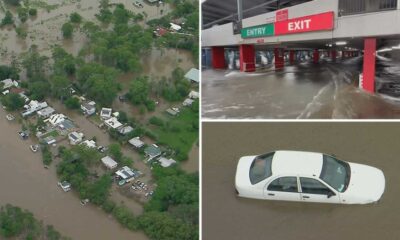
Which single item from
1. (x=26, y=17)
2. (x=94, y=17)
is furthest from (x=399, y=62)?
(x=26, y=17)

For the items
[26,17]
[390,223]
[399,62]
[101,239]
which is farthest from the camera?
[26,17]

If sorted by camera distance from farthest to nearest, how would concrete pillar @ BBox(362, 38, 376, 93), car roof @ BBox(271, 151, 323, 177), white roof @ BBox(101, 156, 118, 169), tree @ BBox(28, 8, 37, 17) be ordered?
1. tree @ BBox(28, 8, 37, 17)
2. white roof @ BBox(101, 156, 118, 169)
3. concrete pillar @ BBox(362, 38, 376, 93)
4. car roof @ BBox(271, 151, 323, 177)

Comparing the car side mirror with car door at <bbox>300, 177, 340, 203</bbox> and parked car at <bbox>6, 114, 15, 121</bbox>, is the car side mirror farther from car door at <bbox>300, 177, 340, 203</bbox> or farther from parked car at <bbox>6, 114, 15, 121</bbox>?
parked car at <bbox>6, 114, 15, 121</bbox>

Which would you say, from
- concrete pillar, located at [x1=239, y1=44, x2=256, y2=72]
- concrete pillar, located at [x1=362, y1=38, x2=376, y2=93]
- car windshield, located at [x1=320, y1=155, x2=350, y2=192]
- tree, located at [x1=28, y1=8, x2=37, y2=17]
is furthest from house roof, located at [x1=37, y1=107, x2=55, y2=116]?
car windshield, located at [x1=320, y1=155, x2=350, y2=192]

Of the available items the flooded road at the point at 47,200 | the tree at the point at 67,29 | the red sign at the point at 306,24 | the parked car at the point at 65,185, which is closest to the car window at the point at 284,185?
the red sign at the point at 306,24

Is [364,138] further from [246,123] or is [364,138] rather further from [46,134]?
[46,134]

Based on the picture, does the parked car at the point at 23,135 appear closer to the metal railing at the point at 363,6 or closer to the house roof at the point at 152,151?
the house roof at the point at 152,151
